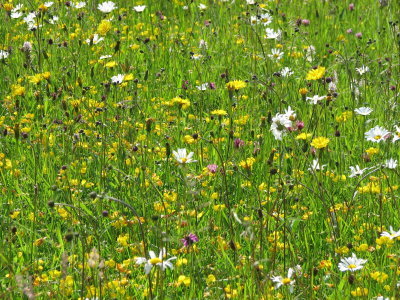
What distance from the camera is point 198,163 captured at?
296 centimetres

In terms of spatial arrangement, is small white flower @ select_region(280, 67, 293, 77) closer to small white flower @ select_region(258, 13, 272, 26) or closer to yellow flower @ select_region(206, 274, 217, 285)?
small white flower @ select_region(258, 13, 272, 26)

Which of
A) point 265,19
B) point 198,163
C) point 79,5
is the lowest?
point 198,163

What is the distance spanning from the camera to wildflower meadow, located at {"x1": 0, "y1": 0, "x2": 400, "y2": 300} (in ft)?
6.58

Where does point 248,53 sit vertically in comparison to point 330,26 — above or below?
below

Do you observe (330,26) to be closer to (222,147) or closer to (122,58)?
(122,58)

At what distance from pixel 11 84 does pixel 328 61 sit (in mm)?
1997

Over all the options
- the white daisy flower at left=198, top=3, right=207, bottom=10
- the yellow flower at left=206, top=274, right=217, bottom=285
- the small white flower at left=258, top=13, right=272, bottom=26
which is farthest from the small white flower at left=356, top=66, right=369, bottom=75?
the yellow flower at left=206, top=274, right=217, bottom=285

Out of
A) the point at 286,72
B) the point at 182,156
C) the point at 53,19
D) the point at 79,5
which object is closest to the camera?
the point at 182,156

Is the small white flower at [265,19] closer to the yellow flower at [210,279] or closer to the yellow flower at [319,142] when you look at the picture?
the yellow flower at [319,142]

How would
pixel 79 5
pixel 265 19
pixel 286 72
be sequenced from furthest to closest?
pixel 79 5 < pixel 265 19 < pixel 286 72

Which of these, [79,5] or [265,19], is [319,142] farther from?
[79,5]

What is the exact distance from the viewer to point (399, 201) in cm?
251

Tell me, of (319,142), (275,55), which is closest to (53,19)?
(275,55)

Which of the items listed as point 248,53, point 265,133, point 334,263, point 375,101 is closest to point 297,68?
point 248,53
